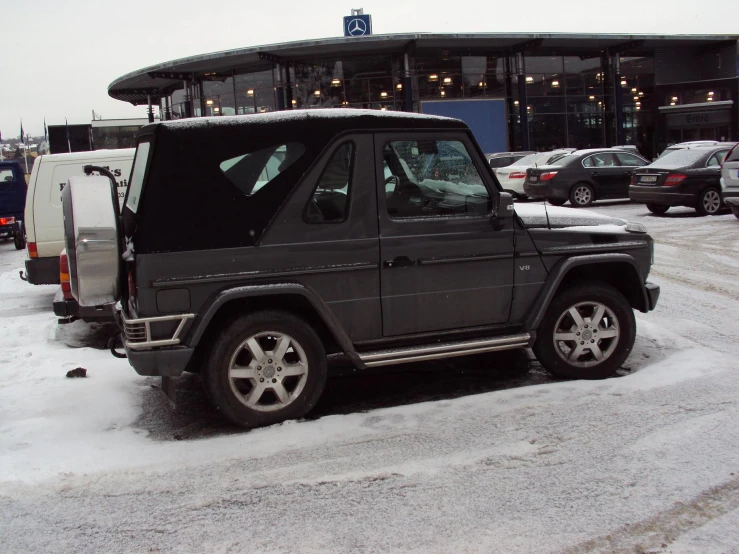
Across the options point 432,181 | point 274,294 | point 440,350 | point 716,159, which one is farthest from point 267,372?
point 716,159

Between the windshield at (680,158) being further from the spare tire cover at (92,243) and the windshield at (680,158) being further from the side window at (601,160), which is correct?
the spare tire cover at (92,243)

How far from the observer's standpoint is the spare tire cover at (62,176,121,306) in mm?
4559

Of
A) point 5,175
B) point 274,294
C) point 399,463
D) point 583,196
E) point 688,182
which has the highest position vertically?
point 5,175

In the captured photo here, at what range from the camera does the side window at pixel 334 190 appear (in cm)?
479

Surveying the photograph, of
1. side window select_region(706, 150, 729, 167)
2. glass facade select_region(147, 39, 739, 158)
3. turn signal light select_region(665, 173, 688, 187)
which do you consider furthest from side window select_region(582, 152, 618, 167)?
glass facade select_region(147, 39, 739, 158)

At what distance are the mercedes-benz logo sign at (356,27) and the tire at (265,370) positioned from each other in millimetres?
33050

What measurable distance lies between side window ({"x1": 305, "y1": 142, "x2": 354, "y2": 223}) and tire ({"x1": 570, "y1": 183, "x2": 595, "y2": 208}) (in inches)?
641

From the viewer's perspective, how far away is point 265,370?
472 centimetres

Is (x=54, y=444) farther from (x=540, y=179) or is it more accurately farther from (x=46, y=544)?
(x=540, y=179)

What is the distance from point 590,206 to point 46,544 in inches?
746

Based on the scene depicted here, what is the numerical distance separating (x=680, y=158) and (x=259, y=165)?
1489cm

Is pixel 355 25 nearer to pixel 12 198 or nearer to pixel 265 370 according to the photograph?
pixel 12 198

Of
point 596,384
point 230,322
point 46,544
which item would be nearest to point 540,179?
point 596,384

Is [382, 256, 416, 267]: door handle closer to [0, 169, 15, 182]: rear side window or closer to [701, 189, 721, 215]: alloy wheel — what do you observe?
[701, 189, 721, 215]: alloy wheel
